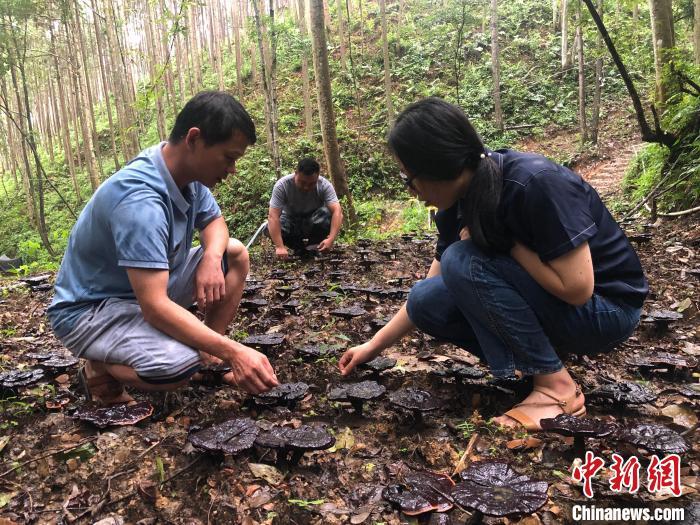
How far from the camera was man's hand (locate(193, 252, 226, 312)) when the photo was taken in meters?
3.08

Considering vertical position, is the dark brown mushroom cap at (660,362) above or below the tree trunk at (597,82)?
below

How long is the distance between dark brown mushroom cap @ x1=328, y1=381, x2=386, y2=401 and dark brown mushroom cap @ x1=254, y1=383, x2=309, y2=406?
0.58 feet

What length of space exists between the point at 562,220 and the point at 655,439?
3.15 feet

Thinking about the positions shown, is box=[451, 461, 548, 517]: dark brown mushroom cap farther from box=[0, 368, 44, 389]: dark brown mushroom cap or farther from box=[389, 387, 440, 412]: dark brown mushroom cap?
box=[0, 368, 44, 389]: dark brown mushroom cap

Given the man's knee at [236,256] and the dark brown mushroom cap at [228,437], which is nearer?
the dark brown mushroom cap at [228,437]

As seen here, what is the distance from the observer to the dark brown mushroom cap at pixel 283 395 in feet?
8.56

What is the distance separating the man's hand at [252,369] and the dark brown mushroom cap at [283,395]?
1.13 ft

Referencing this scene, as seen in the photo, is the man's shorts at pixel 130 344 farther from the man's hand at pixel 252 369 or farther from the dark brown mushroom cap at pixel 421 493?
the dark brown mushroom cap at pixel 421 493

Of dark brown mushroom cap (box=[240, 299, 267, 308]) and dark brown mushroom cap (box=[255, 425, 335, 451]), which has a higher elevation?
dark brown mushroom cap (box=[255, 425, 335, 451])

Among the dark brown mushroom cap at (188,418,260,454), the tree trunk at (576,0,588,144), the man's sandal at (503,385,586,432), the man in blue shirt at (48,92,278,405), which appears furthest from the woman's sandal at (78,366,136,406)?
the tree trunk at (576,0,588,144)

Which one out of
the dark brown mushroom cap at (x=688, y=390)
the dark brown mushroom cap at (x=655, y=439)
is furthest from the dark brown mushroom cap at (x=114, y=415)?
the dark brown mushroom cap at (x=688, y=390)

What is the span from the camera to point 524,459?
2238mm

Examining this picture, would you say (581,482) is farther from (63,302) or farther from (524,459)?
(63,302)

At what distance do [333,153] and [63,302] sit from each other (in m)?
7.66
